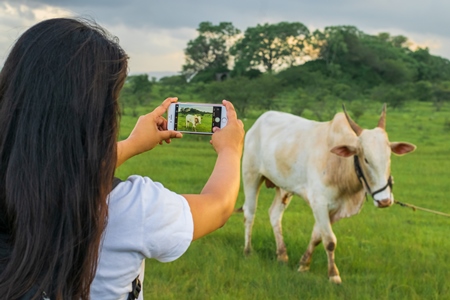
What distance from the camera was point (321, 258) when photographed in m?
5.09

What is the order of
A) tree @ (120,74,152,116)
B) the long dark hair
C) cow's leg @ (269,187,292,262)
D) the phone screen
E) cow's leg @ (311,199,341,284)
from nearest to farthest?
the long dark hair → the phone screen → cow's leg @ (311,199,341,284) → cow's leg @ (269,187,292,262) → tree @ (120,74,152,116)

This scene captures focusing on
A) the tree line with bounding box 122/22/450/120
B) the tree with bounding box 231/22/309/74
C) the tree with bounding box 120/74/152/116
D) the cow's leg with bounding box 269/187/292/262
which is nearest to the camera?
the cow's leg with bounding box 269/187/292/262

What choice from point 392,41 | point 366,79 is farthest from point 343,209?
point 392,41

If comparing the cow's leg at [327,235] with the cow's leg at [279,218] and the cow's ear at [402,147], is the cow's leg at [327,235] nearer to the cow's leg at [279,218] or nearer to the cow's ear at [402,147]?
the cow's leg at [279,218]

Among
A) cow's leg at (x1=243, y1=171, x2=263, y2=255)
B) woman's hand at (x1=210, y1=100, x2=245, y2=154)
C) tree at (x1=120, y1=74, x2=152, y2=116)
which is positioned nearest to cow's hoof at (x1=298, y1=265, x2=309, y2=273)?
cow's leg at (x1=243, y1=171, x2=263, y2=255)

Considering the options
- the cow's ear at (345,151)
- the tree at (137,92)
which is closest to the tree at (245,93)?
the tree at (137,92)

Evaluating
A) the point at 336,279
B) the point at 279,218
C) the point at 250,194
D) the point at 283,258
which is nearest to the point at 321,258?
the point at 283,258

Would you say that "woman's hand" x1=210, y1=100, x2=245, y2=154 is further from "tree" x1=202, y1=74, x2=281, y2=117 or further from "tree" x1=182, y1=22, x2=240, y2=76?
"tree" x1=182, y1=22, x2=240, y2=76

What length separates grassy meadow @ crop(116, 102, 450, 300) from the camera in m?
4.04

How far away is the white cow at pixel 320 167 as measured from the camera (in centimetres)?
425

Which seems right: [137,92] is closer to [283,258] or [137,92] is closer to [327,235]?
[283,258]

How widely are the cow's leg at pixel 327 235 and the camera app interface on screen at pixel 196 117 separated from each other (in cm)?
295

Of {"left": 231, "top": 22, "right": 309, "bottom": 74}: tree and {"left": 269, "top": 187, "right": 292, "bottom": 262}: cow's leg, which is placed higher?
{"left": 231, "top": 22, "right": 309, "bottom": 74}: tree

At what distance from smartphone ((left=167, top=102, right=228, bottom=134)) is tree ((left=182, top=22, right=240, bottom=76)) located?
1317 inches
